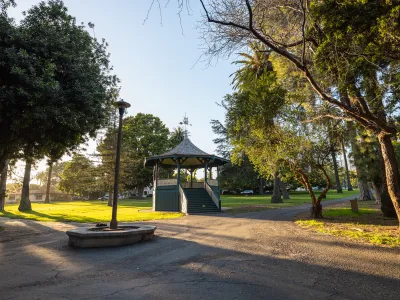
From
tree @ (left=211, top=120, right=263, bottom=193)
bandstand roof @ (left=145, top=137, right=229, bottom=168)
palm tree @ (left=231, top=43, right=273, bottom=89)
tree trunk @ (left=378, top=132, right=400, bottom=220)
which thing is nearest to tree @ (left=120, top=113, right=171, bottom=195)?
tree @ (left=211, top=120, right=263, bottom=193)

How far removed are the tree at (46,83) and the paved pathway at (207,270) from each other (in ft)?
15.7

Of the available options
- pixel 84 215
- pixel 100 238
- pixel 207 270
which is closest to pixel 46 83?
pixel 100 238

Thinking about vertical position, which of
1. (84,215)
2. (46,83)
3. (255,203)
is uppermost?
(46,83)

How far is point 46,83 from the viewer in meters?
9.02

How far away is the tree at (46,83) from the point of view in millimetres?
8891

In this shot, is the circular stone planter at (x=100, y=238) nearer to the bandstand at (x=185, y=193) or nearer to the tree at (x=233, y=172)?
the bandstand at (x=185, y=193)

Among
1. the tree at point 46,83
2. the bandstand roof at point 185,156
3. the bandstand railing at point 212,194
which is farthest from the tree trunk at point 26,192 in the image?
the bandstand railing at point 212,194

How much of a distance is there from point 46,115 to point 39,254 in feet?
16.7

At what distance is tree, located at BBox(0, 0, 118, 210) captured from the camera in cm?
889

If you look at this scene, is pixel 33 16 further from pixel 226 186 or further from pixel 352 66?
pixel 226 186

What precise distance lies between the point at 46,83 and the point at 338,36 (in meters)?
9.53

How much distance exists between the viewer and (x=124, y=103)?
9.00 metres

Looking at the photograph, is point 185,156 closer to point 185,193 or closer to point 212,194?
point 185,193

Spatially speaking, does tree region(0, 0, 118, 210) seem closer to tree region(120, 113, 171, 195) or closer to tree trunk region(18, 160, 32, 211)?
tree trunk region(18, 160, 32, 211)
